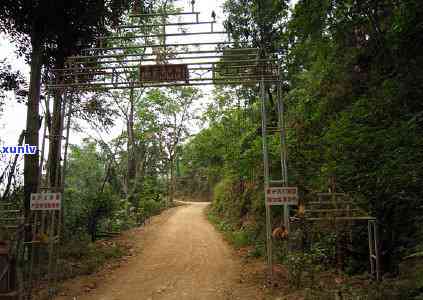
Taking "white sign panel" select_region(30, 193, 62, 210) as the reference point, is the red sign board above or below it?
above

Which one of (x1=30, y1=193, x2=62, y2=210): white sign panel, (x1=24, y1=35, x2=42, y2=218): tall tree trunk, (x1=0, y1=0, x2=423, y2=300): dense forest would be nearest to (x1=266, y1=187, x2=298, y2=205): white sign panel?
(x1=0, y1=0, x2=423, y2=300): dense forest

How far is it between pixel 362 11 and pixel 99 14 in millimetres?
6895

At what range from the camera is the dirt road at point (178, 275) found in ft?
21.5

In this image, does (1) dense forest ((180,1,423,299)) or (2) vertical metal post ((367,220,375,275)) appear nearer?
(1) dense forest ((180,1,423,299))

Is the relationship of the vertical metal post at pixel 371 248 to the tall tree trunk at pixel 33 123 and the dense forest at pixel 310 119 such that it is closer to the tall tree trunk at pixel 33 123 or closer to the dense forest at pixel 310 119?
the dense forest at pixel 310 119

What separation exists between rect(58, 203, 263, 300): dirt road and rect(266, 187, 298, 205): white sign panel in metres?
1.76

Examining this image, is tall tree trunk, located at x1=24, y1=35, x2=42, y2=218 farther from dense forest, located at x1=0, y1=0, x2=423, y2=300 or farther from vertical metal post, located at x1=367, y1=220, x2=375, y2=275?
vertical metal post, located at x1=367, y1=220, x2=375, y2=275

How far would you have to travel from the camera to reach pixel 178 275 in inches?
313

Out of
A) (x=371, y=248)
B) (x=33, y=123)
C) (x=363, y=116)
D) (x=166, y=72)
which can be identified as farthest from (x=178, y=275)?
(x=33, y=123)

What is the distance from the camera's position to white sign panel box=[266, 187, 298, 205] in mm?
6812

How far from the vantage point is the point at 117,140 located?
22.9m

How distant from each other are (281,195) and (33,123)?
6.72 metres

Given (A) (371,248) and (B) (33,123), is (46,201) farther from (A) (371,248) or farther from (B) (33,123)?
(A) (371,248)

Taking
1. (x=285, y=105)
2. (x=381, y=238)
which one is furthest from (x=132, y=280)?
(x=285, y=105)
